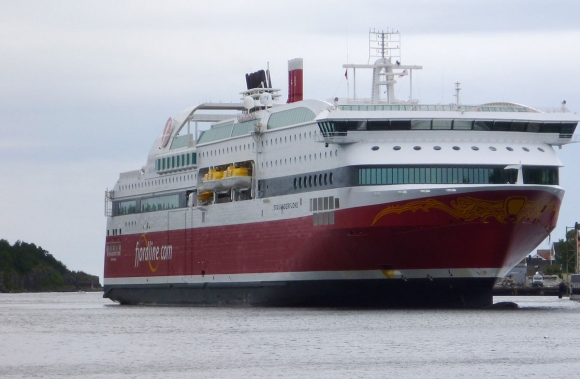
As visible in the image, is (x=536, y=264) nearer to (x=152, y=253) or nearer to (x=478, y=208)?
(x=152, y=253)

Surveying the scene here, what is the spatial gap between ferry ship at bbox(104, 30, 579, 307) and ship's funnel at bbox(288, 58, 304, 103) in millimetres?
71

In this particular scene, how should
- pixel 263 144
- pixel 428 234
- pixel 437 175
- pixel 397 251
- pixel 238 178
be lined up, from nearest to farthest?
1. pixel 428 234
2. pixel 437 175
3. pixel 397 251
4. pixel 263 144
5. pixel 238 178

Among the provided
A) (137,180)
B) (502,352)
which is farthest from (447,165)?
(137,180)

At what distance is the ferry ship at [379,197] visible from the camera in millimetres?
57312

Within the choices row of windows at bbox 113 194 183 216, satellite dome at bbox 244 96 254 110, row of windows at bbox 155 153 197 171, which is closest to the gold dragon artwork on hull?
satellite dome at bbox 244 96 254 110

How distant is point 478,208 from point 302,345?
14.5 m

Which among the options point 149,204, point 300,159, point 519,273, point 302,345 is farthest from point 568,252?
point 302,345

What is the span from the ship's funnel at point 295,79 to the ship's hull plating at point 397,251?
733cm

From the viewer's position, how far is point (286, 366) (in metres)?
39.3

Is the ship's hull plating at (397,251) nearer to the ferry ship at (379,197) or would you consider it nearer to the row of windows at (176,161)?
the ferry ship at (379,197)

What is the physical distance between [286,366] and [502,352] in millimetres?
7215

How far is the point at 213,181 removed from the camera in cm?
7156

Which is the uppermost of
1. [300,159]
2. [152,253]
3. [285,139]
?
[285,139]

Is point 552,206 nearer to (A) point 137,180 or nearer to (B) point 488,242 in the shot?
(B) point 488,242
